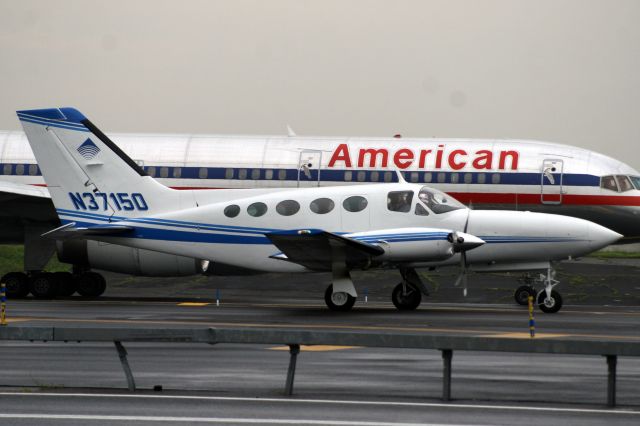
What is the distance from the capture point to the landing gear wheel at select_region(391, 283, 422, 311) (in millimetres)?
25828

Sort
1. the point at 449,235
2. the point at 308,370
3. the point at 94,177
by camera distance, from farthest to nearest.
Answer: the point at 94,177 → the point at 449,235 → the point at 308,370

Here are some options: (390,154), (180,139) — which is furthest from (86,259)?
(390,154)

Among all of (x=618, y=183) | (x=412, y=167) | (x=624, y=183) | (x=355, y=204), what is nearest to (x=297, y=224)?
(x=355, y=204)

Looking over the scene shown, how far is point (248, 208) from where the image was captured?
1035 inches

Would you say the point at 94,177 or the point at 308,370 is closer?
the point at 308,370

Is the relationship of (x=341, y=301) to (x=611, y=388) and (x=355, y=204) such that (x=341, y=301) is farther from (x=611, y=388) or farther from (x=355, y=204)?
(x=611, y=388)

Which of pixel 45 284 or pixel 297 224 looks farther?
pixel 45 284

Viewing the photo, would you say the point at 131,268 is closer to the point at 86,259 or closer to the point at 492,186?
the point at 86,259

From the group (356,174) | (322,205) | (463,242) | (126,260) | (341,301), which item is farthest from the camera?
(356,174)

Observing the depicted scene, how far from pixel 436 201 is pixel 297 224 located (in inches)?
→ 122

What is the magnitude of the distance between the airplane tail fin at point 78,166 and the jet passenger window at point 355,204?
15.9ft

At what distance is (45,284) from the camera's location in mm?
31062

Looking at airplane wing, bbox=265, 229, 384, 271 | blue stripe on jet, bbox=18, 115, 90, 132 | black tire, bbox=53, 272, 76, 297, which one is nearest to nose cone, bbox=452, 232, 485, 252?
airplane wing, bbox=265, 229, 384, 271

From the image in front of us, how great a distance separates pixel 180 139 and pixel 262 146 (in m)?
2.41
